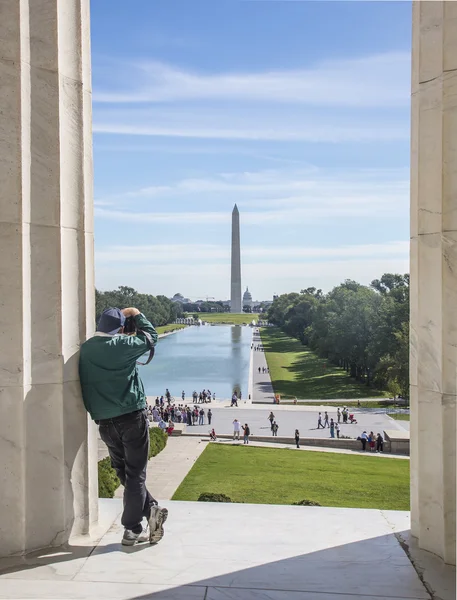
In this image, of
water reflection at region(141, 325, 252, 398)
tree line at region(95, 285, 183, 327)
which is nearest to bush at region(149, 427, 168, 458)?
water reflection at region(141, 325, 252, 398)

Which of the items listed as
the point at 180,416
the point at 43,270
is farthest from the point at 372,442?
the point at 43,270

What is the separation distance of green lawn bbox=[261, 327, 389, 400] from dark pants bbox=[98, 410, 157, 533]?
126ft

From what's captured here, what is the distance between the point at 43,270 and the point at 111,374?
0.87 meters

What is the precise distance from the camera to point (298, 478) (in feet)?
58.6

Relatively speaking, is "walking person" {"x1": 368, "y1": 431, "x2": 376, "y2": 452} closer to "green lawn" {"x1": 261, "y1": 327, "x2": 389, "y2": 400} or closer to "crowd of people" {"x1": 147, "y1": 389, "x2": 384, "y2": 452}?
"crowd of people" {"x1": 147, "y1": 389, "x2": 384, "y2": 452}

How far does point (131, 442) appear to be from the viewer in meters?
4.48

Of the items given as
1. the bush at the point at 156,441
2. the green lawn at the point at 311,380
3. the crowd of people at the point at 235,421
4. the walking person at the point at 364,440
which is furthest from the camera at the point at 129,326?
the green lawn at the point at 311,380

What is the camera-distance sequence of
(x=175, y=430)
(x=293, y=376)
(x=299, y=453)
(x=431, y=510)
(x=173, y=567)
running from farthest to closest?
(x=293, y=376) → (x=175, y=430) → (x=299, y=453) → (x=431, y=510) → (x=173, y=567)

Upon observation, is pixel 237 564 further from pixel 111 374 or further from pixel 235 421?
pixel 235 421

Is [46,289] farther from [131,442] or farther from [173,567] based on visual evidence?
[173,567]

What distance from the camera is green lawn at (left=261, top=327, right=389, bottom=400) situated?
44500 mm

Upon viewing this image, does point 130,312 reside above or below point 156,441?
above

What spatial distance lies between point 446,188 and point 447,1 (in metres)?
1.21

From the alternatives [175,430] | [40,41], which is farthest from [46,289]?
[175,430]
